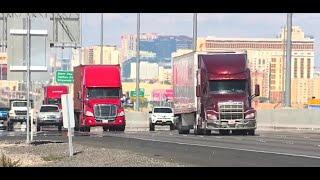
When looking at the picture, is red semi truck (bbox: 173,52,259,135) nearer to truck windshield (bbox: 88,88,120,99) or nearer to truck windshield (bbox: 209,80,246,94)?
truck windshield (bbox: 209,80,246,94)

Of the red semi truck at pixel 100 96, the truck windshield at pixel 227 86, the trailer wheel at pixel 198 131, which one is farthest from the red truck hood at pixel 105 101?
the truck windshield at pixel 227 86

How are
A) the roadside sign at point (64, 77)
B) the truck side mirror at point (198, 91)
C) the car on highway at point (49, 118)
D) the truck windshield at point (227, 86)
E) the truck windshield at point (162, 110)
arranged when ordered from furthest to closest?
the roadside sign at point (64, 77) → the truck windshield at point (162, 110) → the car on highway at point (49, 118) → the truck side mirror at point (198, 91) → the truck windshield at point (227, 86)

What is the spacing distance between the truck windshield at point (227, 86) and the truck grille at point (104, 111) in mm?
9338

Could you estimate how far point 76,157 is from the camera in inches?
901

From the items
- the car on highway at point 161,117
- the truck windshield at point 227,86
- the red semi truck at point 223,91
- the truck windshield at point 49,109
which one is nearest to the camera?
the red semi truck at point 223,91

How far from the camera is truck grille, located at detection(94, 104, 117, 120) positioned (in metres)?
46.7

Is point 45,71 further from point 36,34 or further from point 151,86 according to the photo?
point 151,86

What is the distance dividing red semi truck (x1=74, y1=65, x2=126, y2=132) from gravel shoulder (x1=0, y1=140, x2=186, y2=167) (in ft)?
56.9

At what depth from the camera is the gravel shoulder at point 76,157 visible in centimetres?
2012

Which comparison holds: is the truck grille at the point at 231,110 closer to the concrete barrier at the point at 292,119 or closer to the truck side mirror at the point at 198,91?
the truck side mirror at the point at 198,91

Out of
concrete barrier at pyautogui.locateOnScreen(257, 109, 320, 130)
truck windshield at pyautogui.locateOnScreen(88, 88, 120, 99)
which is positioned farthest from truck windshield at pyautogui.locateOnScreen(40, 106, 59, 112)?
concrete barrier at pyautogui.locateOnScreen(257, 109, 320, 130)

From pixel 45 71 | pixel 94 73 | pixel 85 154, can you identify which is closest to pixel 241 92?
pixel 94 73

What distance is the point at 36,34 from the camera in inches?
1138

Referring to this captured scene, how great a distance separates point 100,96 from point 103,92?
11.6 inches
